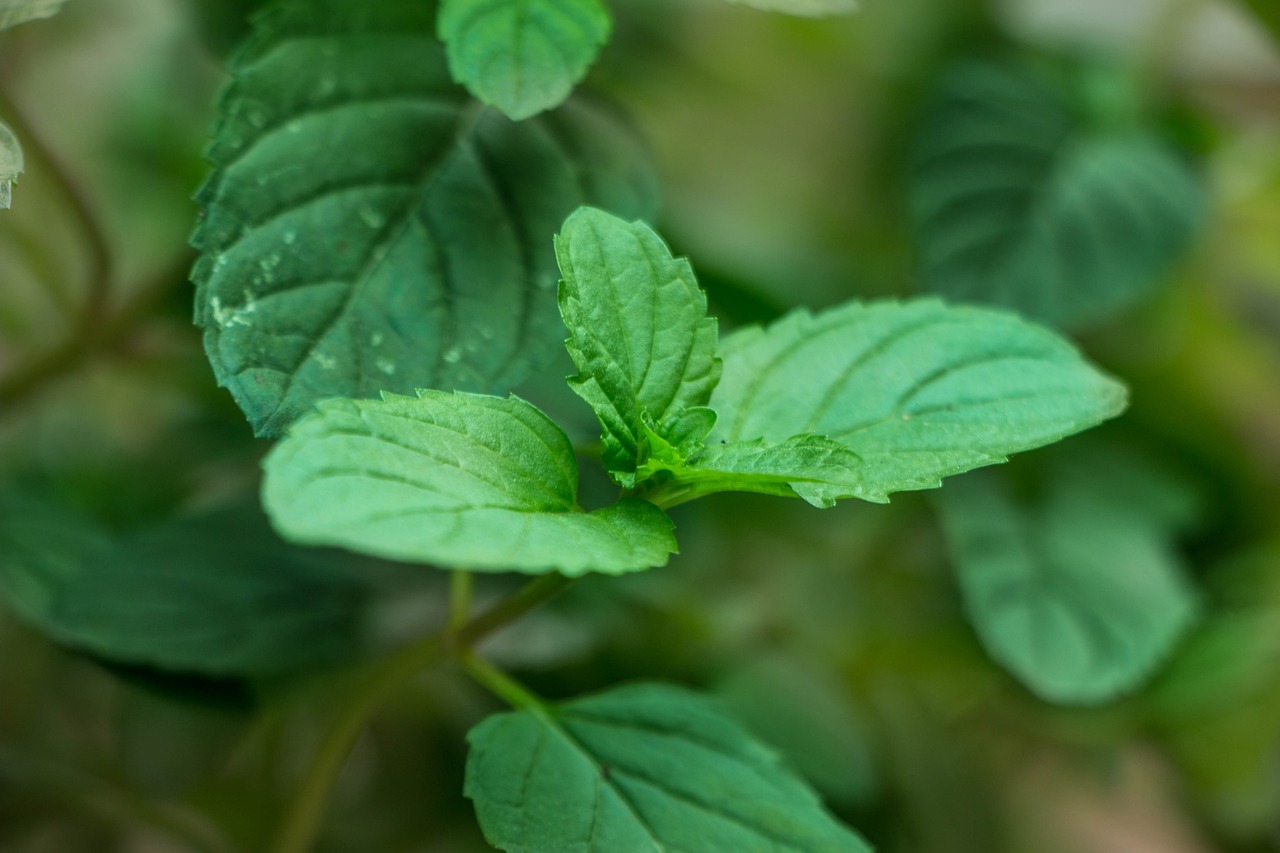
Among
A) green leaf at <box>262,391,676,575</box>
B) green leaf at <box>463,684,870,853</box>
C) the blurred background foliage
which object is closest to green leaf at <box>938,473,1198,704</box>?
the blurred background foliage

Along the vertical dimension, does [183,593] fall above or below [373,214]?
below

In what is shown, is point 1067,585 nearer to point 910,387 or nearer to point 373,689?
point 910,387

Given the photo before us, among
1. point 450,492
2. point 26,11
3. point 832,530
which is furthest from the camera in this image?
point 832,530

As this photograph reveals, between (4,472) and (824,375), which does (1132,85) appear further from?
(4,472)

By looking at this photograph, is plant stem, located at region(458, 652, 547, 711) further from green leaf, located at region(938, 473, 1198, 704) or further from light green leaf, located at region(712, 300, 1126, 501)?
green leaf, located at region(938, 473, 1198, 704)

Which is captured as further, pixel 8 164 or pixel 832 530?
pixel 832 530

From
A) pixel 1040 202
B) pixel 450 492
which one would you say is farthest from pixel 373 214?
pixel 1040 202

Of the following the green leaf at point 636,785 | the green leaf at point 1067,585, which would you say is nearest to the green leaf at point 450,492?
the green leaf at point 636,785
